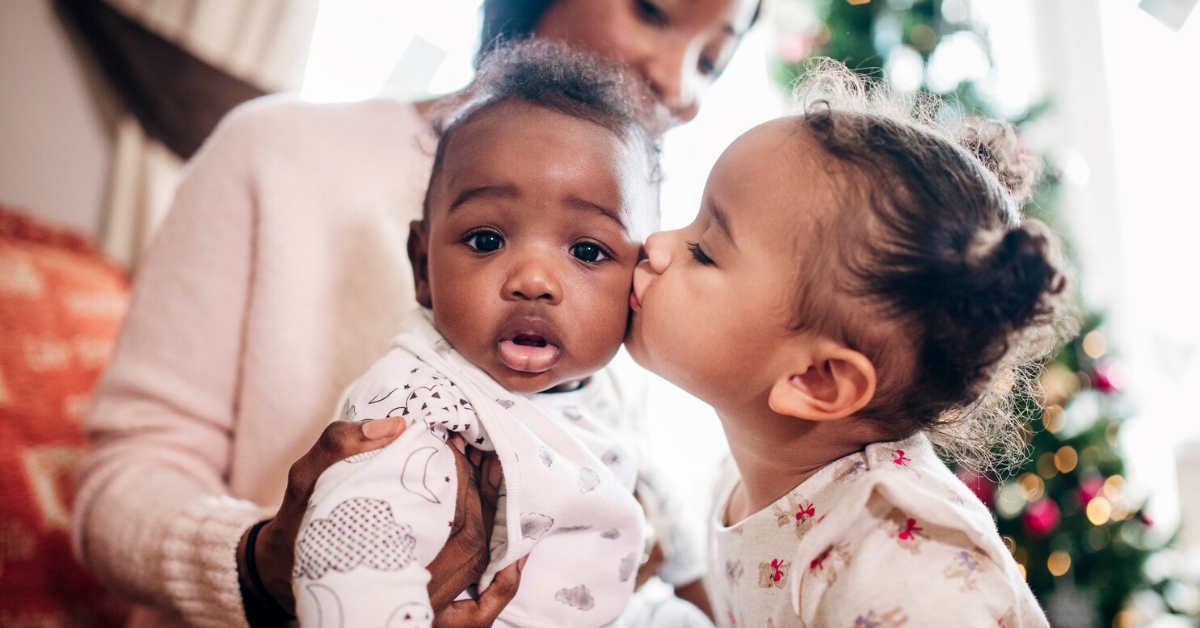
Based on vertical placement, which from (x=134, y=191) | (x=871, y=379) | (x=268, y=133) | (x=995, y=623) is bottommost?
(x=134, y=191)

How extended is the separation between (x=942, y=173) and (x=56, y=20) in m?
2.42

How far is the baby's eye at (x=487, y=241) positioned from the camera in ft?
2.67

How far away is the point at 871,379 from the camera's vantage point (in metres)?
0.73

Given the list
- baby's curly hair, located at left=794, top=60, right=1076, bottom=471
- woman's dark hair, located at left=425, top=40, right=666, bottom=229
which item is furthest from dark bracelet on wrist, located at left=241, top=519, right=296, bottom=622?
baby's curly hair, located at left=794, top=60, right=1076, bottom=471

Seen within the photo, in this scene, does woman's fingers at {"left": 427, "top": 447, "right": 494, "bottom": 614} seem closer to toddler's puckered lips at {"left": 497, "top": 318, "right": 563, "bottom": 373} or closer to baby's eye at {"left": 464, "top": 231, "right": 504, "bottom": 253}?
toddler's puckered lips at {"left": 497, "top": 318, "right": 563, "bottom": 373}

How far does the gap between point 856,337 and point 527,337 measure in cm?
36

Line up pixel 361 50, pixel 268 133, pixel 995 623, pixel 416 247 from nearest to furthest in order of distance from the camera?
1. pixel 995 623
2. pixel 416 247
3. pixel 268 133
4. pixel 361 50

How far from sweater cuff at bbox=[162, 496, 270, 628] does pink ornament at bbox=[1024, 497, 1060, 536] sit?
74.8 inches

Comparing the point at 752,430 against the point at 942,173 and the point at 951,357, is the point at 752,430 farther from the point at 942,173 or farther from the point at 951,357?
the point at 942,173

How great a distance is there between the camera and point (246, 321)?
1.16m

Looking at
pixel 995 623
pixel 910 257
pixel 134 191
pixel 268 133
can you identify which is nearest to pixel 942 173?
pixel 910 257

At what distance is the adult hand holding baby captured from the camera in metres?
0.71

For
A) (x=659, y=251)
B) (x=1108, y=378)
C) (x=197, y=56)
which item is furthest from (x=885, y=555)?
(x=197, y=56)

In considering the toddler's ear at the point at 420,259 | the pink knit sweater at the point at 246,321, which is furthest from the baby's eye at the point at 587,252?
the pink knit sweater at the point at 246,321
